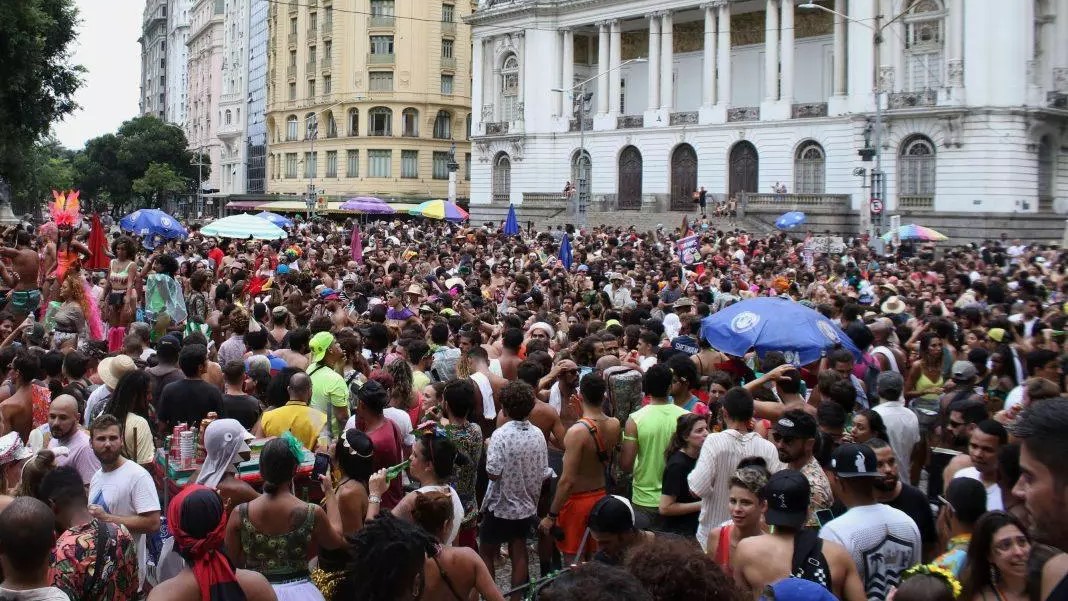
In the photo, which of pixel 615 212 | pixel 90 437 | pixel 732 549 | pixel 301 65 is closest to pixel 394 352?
pixel 90 437

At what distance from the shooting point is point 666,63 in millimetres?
56000

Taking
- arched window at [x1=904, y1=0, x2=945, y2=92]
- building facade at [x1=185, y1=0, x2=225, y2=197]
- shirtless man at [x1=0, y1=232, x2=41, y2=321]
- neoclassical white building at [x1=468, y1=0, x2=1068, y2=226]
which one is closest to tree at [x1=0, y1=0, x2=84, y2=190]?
shirtless man at [x1=0, y1=232, x2=41, y2=321]

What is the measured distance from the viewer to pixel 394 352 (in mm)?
10648

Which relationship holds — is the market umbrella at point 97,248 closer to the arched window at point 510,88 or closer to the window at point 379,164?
the arched window at point 510,88

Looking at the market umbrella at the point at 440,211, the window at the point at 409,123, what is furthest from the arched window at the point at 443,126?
the market umbrella at the point at 440,211

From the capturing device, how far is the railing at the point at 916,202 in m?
44.9

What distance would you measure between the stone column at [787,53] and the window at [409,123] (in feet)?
110

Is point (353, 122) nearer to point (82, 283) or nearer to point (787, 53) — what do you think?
point (787, 53)

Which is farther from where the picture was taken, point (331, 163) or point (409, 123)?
point (331, 163)

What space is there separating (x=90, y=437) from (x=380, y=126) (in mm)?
73086

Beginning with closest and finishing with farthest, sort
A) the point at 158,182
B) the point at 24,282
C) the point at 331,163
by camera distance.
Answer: the point at 24,282 → the point at 331,163 → the point at 158,182

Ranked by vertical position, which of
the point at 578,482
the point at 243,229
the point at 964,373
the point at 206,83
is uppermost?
the point at 206,83

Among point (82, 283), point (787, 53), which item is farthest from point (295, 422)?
point (787, 53)

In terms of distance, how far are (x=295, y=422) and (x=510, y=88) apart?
56136 mm
